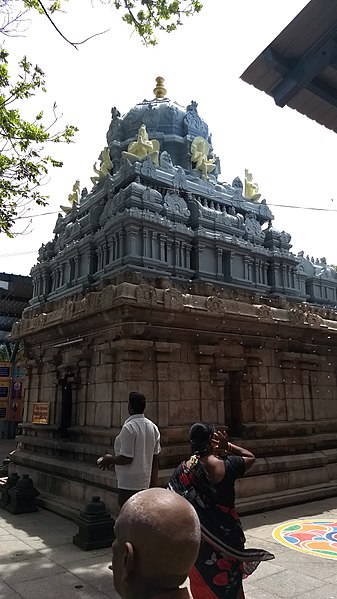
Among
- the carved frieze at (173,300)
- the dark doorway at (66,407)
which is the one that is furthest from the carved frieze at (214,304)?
the dark doorway at (66,407)

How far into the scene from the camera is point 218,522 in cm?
327

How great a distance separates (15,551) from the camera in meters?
5.88

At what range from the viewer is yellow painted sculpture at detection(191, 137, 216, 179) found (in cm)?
2562

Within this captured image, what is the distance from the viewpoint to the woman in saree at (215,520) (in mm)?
3189

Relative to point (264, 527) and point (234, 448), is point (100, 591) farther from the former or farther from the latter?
point (264, 527)

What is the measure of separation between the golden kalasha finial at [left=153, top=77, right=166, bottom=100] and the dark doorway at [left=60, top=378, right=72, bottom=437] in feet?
78.9

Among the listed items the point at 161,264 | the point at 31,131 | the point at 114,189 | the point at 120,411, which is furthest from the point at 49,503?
the point at 114,189

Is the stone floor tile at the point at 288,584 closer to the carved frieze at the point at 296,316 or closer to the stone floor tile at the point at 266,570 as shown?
the stone floor tile at the point at 266,570

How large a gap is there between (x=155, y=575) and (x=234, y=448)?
213 cm

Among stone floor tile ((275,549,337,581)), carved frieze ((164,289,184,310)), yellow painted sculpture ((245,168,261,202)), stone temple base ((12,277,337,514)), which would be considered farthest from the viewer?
yellow painted sculpture ((245,168,261,202))

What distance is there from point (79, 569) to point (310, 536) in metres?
3.50

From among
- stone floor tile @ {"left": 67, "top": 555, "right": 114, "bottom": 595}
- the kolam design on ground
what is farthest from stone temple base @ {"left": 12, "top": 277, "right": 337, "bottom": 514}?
stone floor tile @ {"left": 67, "top": 555, "right": 114, "bottom": 595}

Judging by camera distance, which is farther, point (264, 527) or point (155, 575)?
point (264, 527)

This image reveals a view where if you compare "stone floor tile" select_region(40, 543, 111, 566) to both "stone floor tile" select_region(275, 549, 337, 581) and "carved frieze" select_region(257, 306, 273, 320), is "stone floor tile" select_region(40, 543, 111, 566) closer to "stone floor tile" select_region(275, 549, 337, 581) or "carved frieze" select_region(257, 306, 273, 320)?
"stone floor tile" select_region(275, 549, 337, 581)
